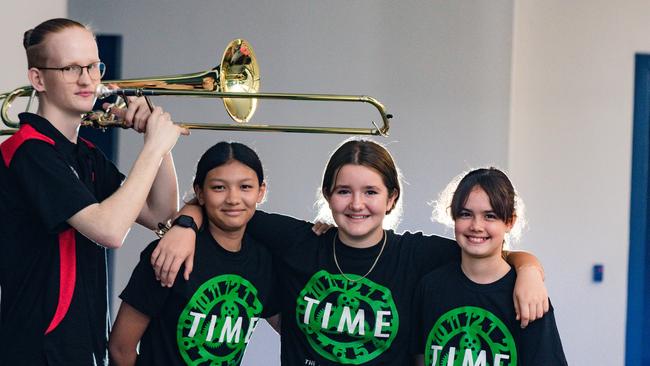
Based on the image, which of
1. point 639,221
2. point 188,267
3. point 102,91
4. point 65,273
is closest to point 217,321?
point 188,267

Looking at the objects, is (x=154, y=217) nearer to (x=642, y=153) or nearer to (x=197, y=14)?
(x=197, y=14)

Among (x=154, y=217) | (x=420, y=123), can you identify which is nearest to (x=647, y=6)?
(x=420, y=123)

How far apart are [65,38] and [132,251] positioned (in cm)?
262

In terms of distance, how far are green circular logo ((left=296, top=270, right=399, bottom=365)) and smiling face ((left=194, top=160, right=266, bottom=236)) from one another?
0.92 ft

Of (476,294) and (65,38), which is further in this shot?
(476,294)

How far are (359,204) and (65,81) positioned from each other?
807 mm

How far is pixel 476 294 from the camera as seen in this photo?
2.51 m

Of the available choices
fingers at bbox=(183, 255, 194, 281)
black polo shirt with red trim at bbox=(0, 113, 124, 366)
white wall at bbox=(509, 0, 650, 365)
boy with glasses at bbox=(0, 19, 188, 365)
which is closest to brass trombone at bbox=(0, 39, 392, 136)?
boy with glasses at bbox=(0, 19, 188, 365)

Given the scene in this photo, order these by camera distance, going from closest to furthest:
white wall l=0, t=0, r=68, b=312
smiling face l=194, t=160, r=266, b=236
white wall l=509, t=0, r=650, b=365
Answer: smiling face l=194, t=160, r=266, b=236 < white wall l=0, t=0, r=68, b=312 < white wall l=509, t=0, r=650, b=365

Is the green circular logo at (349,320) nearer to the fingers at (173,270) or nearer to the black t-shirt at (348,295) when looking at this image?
the black t-shirt at (348,295)

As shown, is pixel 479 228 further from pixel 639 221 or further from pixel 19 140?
pixel 639 221

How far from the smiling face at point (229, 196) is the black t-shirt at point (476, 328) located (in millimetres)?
510

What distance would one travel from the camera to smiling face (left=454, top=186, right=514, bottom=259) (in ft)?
8.36

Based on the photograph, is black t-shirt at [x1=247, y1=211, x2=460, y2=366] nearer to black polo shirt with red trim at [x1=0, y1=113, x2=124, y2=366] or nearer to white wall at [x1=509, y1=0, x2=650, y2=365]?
black polo shirt with red trim at [x1=0, y1=113, x2=124, y2=366]
